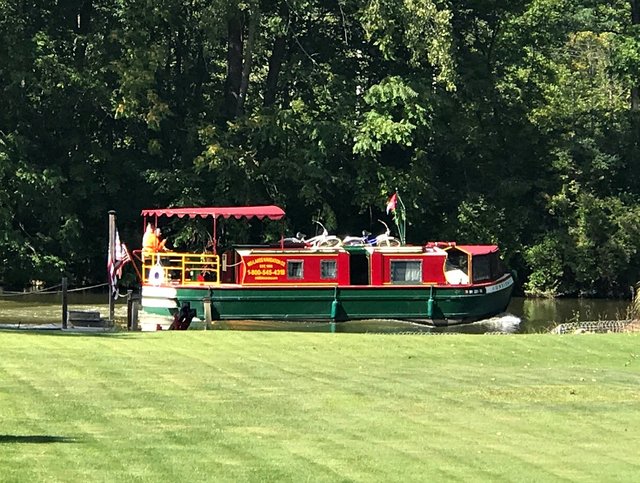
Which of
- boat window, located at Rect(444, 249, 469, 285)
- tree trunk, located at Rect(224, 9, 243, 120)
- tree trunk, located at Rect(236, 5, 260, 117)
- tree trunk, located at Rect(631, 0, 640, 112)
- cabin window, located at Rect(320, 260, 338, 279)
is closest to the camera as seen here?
cabin window, located at Rect(320, 260, 338, 279)

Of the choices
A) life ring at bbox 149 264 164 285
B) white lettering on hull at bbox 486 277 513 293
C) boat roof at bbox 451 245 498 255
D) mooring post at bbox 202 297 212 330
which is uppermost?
boat roof at bbox 451 245 498 255

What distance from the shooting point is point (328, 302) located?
38125 mm

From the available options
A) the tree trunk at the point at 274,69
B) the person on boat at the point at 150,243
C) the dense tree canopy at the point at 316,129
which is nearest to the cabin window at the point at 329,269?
the person on boat at the point at 150,243

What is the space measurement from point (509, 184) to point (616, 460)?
131 ft

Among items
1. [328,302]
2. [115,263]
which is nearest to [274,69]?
[328,302]

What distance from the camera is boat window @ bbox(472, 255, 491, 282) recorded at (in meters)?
39.5

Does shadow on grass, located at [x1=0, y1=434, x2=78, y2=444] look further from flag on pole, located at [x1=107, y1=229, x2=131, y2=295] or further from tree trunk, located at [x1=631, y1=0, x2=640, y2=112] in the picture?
tree trunk, located at [x1=631, y1=0, x2=640, y2=112]

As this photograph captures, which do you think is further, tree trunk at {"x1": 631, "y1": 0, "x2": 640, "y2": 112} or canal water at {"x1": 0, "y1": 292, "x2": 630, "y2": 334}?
tree trunk at {"x1": 631, "y1": 0, "x2": 640, "y2": 112}

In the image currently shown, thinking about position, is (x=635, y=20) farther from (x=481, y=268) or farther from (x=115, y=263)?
(x=115, y=263)

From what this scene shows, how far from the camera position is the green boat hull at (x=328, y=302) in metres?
37.2

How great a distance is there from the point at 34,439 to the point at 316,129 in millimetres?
35276

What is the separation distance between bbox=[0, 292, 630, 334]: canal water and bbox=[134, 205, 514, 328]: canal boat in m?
0.39

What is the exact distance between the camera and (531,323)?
131 ft

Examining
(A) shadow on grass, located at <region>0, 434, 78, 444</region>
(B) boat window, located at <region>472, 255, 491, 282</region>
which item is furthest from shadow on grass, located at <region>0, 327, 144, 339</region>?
(B) boat window, located at <region>472, 255, 491, 282</region>
